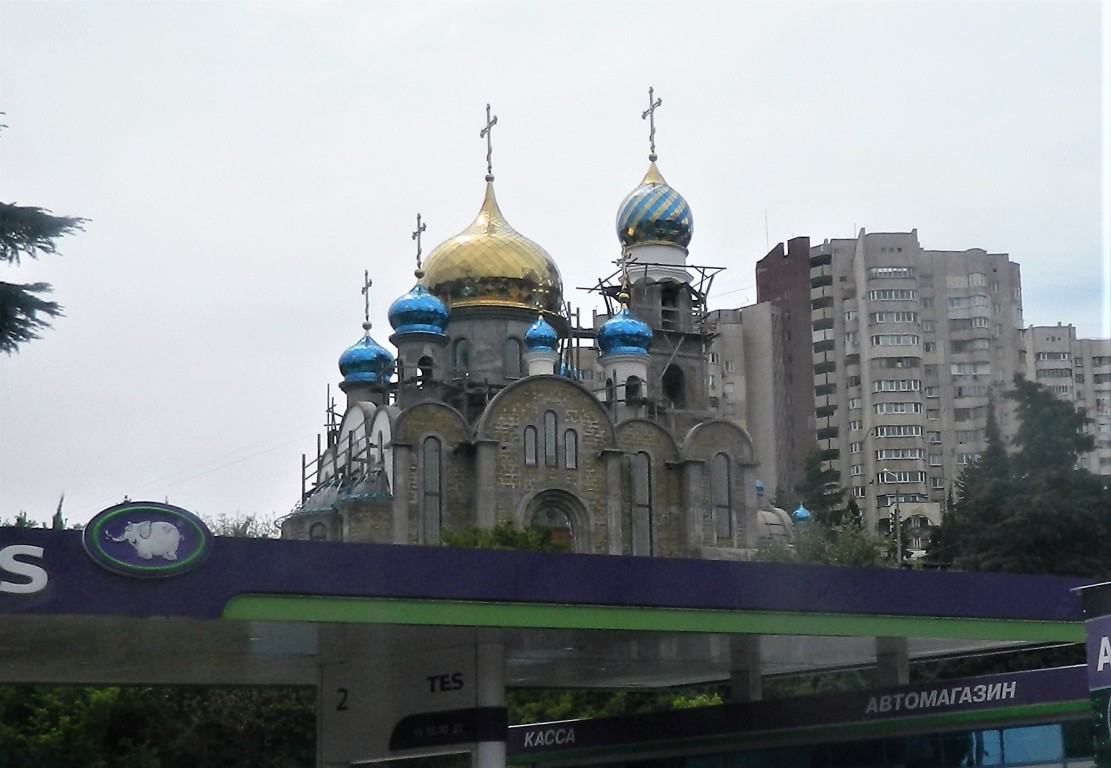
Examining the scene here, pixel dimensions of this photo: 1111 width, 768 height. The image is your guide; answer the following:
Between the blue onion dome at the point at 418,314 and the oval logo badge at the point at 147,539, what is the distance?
3846 centimetres

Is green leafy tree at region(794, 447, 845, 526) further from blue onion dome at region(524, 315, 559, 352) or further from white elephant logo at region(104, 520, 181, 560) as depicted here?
white elephant logo at region(104, 520, 181, 560)

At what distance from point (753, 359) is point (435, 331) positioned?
132 ft

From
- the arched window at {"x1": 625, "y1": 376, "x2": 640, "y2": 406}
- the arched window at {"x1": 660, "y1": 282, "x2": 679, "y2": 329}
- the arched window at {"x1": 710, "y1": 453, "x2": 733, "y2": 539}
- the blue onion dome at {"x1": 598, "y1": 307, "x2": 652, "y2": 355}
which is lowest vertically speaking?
the arched window at {"x1": 710, "y1": 453, "x2": 733, "y2": 539}

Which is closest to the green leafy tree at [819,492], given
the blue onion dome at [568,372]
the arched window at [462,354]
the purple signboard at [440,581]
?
the blue onion dome at [568,372]

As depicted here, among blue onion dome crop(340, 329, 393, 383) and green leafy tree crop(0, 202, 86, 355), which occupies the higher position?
blue onion dome crop(340, 329, 393, 383)

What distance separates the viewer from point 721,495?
55.9m

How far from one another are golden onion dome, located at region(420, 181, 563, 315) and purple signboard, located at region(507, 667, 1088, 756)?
3106 centimetres

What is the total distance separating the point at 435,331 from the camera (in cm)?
5525

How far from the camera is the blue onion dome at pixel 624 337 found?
57375 millimetres

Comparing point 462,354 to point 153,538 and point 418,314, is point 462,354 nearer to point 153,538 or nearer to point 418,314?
point 418,314

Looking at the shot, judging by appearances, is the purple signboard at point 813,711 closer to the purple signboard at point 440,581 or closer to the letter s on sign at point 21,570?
the purple signboard at point 440,581

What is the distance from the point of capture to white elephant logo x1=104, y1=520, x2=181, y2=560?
16.4 meters

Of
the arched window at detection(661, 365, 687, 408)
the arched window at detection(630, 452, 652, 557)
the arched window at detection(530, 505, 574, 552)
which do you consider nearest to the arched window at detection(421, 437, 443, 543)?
the arched window at detection(530, 505, 574, 552)

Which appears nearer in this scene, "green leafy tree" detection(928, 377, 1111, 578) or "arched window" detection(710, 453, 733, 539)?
"green leafy tree" detection(928, 377, 1111, 578)
